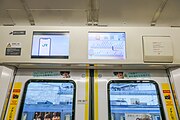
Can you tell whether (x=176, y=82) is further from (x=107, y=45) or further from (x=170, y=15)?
(x=170, y=15)

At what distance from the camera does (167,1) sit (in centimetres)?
279

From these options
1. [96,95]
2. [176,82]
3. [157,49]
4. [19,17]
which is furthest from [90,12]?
[176,82]

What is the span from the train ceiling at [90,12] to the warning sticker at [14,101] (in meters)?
1.51

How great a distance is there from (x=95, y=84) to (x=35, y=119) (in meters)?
0.65

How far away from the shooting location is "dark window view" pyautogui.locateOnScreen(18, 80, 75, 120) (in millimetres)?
1733

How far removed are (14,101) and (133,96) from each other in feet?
3.74

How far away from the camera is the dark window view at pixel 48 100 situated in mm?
1733

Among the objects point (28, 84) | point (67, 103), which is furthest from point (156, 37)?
point (28, 84)

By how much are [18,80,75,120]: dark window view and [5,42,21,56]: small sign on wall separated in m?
0.32

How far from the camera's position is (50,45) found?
1.85m

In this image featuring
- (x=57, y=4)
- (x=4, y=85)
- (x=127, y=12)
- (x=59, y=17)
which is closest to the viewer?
(x=4, y=85)

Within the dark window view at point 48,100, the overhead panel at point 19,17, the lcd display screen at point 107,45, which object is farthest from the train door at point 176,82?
the overhead panel at point 19,17

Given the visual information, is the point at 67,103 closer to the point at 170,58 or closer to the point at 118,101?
the point at 118,101

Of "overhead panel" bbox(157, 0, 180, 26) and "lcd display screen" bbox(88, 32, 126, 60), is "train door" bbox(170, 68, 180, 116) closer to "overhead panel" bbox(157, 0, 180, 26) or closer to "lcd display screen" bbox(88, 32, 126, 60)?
"lcd display screen" bbox(88, 32, 126, 60)
